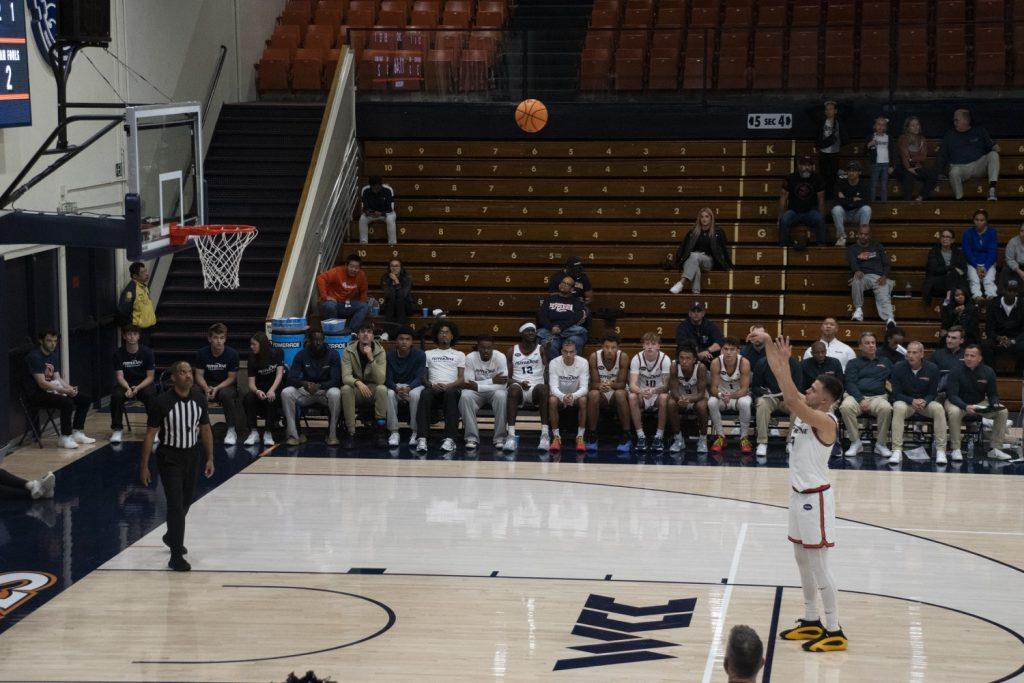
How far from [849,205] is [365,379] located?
272 inches

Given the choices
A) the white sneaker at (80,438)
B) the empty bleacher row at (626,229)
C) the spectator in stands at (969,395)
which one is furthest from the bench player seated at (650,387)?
the white sneaker at (80,438)

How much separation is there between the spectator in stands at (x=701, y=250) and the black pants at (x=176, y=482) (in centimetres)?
838

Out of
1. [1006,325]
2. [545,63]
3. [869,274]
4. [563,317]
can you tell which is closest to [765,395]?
[563,317]

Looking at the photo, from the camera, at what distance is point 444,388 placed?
1427cm

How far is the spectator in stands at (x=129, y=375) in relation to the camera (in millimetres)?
14633

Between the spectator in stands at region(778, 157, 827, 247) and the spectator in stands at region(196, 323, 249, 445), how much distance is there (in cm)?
719

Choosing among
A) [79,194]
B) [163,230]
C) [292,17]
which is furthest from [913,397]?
[292,17]

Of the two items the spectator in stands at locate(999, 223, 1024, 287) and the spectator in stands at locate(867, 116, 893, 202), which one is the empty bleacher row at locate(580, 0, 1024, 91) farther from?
the spectator in stands at locate(999, 223, 1024, 287)

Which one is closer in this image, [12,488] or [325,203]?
[12,488]

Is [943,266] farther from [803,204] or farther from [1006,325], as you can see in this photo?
[803,204]

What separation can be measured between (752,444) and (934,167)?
5.58 metres

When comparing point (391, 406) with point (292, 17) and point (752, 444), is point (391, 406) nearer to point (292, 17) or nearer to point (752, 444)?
point (752, 444)

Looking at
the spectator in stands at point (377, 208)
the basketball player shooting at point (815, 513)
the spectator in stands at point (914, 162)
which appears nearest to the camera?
the basketball player shooting at point (815, 513)

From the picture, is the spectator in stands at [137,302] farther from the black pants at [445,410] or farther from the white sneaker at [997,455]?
the white sneaker at [997,455]
